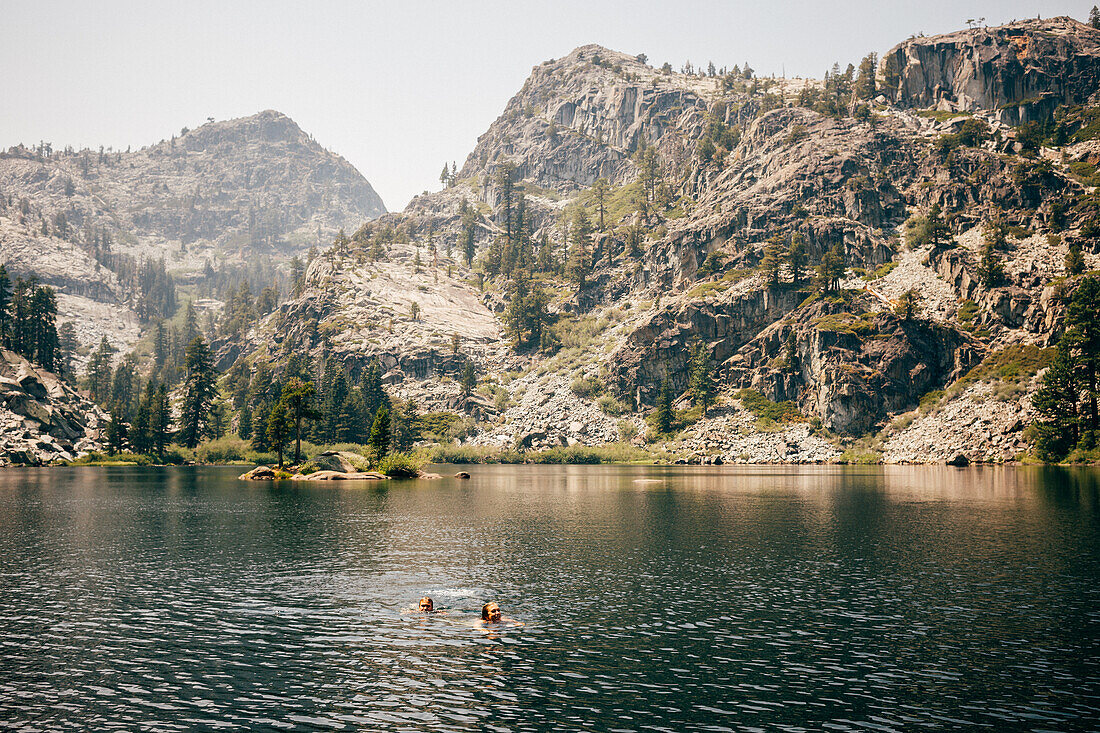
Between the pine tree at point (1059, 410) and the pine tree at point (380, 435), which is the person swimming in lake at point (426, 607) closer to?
the pine tree at point (380, 435)

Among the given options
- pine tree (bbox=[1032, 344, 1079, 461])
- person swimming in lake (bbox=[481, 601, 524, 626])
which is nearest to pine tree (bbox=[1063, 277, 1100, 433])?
pine tree (bbox=[1032, 344, 1079, 461])

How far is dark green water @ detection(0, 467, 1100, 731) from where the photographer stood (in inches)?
1046

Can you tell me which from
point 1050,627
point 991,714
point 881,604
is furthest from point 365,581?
point 1050,627

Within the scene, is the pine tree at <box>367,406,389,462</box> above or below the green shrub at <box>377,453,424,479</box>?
above

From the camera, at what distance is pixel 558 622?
3919 centimetres

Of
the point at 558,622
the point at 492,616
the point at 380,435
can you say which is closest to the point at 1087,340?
the point at 380,435

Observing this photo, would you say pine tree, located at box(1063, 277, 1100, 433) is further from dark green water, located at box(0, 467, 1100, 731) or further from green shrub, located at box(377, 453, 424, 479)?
green shrub, located at box(377, 453, 424, 479)

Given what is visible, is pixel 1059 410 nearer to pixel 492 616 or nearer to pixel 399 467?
pixel 399 467

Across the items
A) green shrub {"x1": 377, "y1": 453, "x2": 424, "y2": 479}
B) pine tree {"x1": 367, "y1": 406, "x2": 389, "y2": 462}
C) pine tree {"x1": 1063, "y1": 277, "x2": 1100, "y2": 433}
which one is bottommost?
green shrub {"x1": 377, "y1": 453, "x2": 424, "y2": 479}

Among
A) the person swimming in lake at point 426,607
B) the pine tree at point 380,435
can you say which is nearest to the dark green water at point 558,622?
the person swimming in lake at point 426,607

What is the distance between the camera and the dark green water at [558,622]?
2656 centimetres

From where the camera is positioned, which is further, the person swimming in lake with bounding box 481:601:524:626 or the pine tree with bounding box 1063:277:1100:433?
the pine tree with bounding box 1063:277:1100:433

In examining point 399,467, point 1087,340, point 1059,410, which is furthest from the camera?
point 1087,340

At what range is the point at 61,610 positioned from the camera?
40.8 meters
